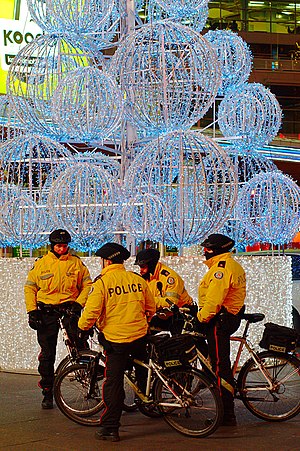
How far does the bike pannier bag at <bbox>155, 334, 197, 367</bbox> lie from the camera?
760 cm

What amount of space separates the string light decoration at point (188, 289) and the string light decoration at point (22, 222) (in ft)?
1.05

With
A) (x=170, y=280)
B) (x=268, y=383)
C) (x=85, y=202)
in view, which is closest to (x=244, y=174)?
(x=85, y=202)

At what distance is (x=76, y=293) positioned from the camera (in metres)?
9.19

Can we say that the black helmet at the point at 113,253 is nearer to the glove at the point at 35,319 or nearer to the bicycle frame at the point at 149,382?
the bicycle frame at the point at 149,382

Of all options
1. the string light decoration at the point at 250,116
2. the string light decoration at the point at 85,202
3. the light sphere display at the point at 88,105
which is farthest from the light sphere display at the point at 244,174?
the light sphere display at the point at 88,105

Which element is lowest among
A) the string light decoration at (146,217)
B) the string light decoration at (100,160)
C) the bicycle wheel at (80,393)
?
the bicycle wheel at (80,393)

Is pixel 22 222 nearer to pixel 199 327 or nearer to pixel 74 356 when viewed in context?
pixel 74 356

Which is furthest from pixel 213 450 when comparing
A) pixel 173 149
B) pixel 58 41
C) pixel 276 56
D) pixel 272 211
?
pixel 276 56

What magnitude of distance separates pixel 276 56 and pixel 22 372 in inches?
1387

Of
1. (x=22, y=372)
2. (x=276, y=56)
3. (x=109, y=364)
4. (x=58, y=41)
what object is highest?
(x=276, y=56)

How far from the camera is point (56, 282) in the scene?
29.8 ft

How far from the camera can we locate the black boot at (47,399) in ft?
29.7

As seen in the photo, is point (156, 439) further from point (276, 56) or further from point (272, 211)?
point (276, 56)

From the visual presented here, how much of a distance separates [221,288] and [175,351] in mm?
702
